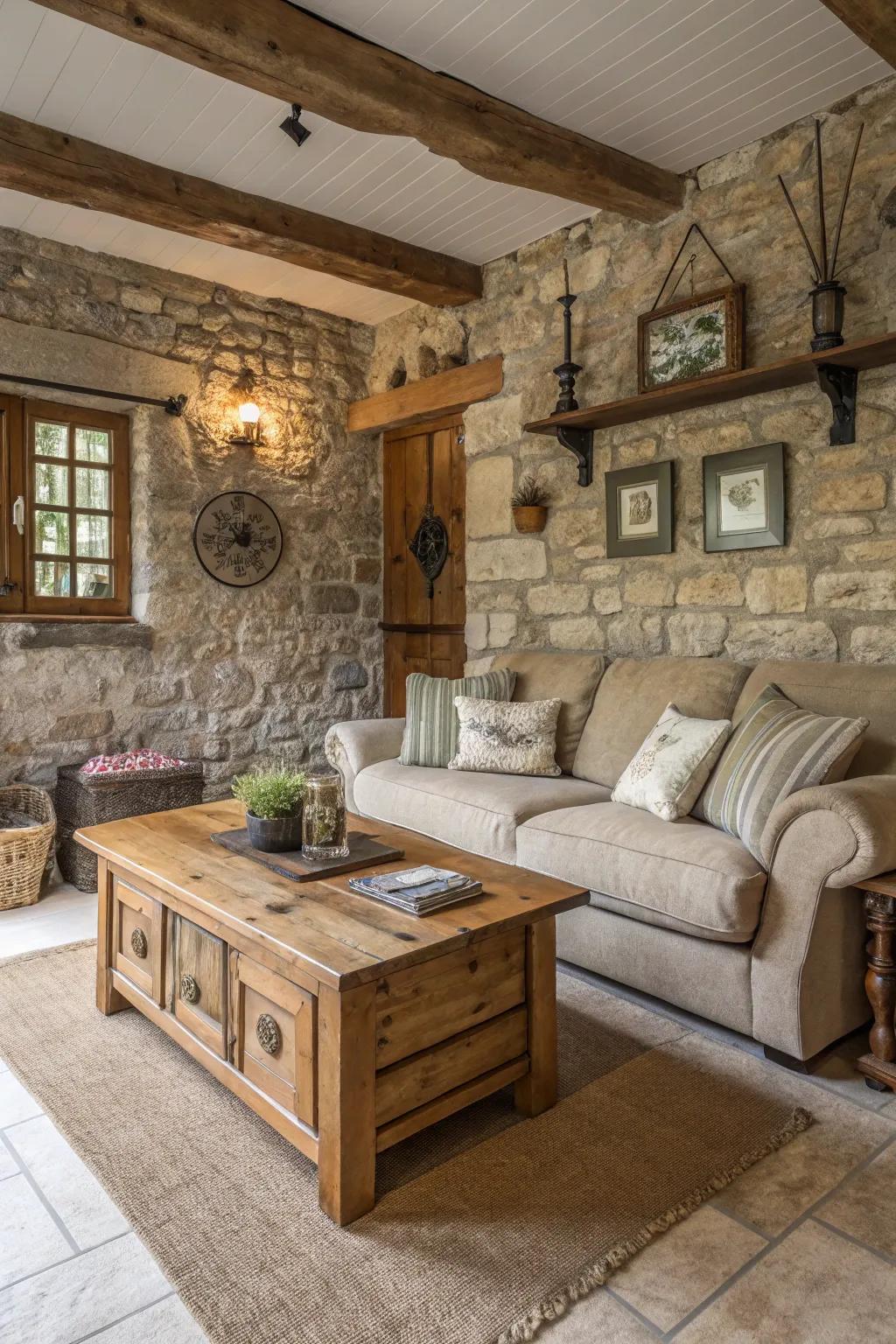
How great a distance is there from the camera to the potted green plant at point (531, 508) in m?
3.91

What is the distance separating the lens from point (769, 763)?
7.63 ft

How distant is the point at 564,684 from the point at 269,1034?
2.04 metres

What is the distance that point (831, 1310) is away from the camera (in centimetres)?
136

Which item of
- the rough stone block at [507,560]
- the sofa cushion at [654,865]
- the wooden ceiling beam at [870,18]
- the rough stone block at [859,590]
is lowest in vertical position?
the sofa cushion at [654,865]

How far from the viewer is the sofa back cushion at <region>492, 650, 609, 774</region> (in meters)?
3.36

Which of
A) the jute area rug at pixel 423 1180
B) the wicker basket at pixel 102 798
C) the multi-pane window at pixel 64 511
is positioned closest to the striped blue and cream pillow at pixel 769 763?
the jute area rug at pixel 423 1180

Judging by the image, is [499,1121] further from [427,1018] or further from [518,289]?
[518,289]

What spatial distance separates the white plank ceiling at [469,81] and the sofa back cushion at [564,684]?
186cm

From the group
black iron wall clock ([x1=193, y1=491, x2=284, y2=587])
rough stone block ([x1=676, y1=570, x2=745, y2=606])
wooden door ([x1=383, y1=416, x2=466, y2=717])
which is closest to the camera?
rough stone block ([x1=676, y1=570, x2=745, y2=606])

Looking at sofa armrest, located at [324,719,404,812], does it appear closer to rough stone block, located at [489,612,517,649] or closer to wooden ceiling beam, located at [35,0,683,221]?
rough stone block, located at [489,612,517,649]

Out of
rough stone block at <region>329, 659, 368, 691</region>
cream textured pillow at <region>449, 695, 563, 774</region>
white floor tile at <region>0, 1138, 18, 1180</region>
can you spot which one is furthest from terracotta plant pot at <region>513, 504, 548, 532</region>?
white floor tile at <region>0, 1138, 18, 1180</region>

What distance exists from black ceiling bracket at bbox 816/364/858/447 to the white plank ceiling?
90 centimetres

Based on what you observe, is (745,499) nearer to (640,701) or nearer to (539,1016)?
(640,701)

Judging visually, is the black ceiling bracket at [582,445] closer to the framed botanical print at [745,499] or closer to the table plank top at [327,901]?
the framed botanical print at [745,499]
